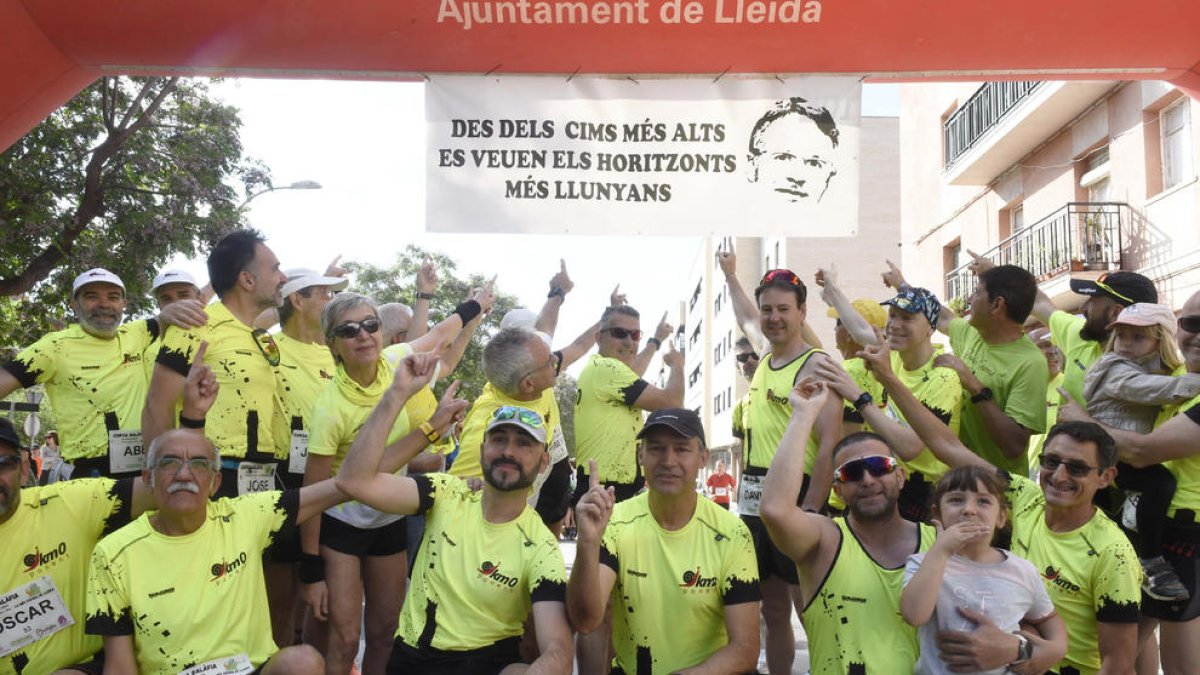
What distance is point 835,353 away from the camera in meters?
34.1

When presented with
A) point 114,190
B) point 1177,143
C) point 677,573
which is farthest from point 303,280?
point 1177,143

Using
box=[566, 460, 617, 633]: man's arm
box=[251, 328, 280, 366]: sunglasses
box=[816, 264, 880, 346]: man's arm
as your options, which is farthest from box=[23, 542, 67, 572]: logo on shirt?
box=[816, 264, 880, 346]: man's arm

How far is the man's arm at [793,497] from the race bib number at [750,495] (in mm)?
1077

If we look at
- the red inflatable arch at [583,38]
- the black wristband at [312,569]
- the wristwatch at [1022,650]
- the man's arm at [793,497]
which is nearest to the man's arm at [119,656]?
the black wristband at [312,569]

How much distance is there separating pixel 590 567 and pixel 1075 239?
46.0ft

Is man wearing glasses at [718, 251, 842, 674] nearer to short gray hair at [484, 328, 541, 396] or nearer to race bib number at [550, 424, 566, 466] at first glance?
race bib number at [550, 424, 566, 466]

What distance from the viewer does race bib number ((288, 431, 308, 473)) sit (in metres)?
5.04

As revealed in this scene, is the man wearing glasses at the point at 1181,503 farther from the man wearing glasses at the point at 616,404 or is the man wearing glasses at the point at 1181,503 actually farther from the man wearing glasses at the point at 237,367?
the man wearing glasses at the point at 237,367

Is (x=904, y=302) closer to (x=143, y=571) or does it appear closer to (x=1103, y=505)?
(x=1103, y=505)

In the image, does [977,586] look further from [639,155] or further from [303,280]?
[303,280]

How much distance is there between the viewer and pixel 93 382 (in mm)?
5137

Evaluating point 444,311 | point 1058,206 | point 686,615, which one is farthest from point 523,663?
point 444,311

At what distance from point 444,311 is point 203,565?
26.8 m

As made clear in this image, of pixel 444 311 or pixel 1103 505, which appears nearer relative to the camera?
pixel 1103 505
